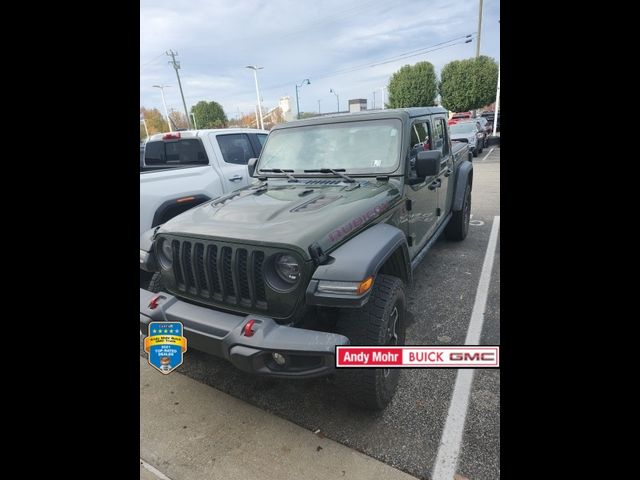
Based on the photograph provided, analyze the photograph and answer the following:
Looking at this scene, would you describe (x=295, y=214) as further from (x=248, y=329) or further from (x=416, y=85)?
(x=416, y=85)

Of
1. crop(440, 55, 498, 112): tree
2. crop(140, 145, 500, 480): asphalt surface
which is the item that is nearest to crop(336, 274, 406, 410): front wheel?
crop(140, 145, 500, 480): asphalt surface

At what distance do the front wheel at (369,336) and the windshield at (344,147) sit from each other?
122 centimetres

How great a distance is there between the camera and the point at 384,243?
6.87 ft

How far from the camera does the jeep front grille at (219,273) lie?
1.92m

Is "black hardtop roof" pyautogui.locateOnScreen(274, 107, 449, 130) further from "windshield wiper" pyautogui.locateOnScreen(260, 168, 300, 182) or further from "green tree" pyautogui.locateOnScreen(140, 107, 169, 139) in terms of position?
"green tree" pyautogui.locateOnScreen(140, 107, 169, 139)

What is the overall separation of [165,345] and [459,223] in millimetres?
4190

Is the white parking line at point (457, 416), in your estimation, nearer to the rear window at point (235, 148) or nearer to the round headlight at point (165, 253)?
the round headlight at point (165, 253)

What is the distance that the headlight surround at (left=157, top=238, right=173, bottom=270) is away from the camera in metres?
2.37

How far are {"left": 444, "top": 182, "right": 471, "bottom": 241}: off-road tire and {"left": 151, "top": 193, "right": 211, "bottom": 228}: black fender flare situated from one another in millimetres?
3430
